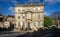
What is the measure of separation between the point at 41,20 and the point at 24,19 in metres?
5.87

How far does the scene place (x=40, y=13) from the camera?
55469 mm

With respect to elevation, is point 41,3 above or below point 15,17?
above

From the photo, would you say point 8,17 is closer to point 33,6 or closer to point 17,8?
point 17,8

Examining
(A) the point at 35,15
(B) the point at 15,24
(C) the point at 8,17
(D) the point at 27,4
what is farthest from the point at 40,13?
(C) the point at 8,17

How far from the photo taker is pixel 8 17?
62219 mm

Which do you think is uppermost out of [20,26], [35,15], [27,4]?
[27,4]

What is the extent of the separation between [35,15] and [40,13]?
1824 millimetres

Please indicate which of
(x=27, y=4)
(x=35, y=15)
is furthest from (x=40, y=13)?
(x=27, y=4)

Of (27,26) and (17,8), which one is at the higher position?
(17,8)

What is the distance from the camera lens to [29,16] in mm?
55812

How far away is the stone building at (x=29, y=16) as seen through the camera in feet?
182

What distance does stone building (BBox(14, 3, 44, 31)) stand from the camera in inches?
2185

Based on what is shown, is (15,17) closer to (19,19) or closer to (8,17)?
(19,19)

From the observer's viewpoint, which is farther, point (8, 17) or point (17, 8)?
point (8, 17)
